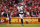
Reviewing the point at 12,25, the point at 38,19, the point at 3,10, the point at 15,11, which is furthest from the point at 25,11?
the point at 3,10

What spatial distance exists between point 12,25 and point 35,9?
1570 millimetres

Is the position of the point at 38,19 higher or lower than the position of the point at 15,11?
lower

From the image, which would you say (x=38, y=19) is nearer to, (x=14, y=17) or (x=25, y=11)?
(x=25, y=11)

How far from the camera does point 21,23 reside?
3.15 meters

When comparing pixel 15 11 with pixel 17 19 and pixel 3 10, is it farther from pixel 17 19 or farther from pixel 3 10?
pixel 3 10

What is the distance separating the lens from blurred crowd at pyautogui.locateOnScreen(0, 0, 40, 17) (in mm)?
3234

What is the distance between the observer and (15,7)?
328cm

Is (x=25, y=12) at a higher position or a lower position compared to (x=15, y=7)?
lower

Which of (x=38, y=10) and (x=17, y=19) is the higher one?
(x=38, y=10)

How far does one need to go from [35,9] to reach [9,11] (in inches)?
58.5

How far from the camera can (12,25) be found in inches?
123

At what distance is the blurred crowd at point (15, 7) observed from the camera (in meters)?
3.23

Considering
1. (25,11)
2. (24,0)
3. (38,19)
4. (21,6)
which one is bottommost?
(38,19)

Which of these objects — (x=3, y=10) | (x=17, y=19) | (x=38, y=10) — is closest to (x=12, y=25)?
(x=17, y=19)
